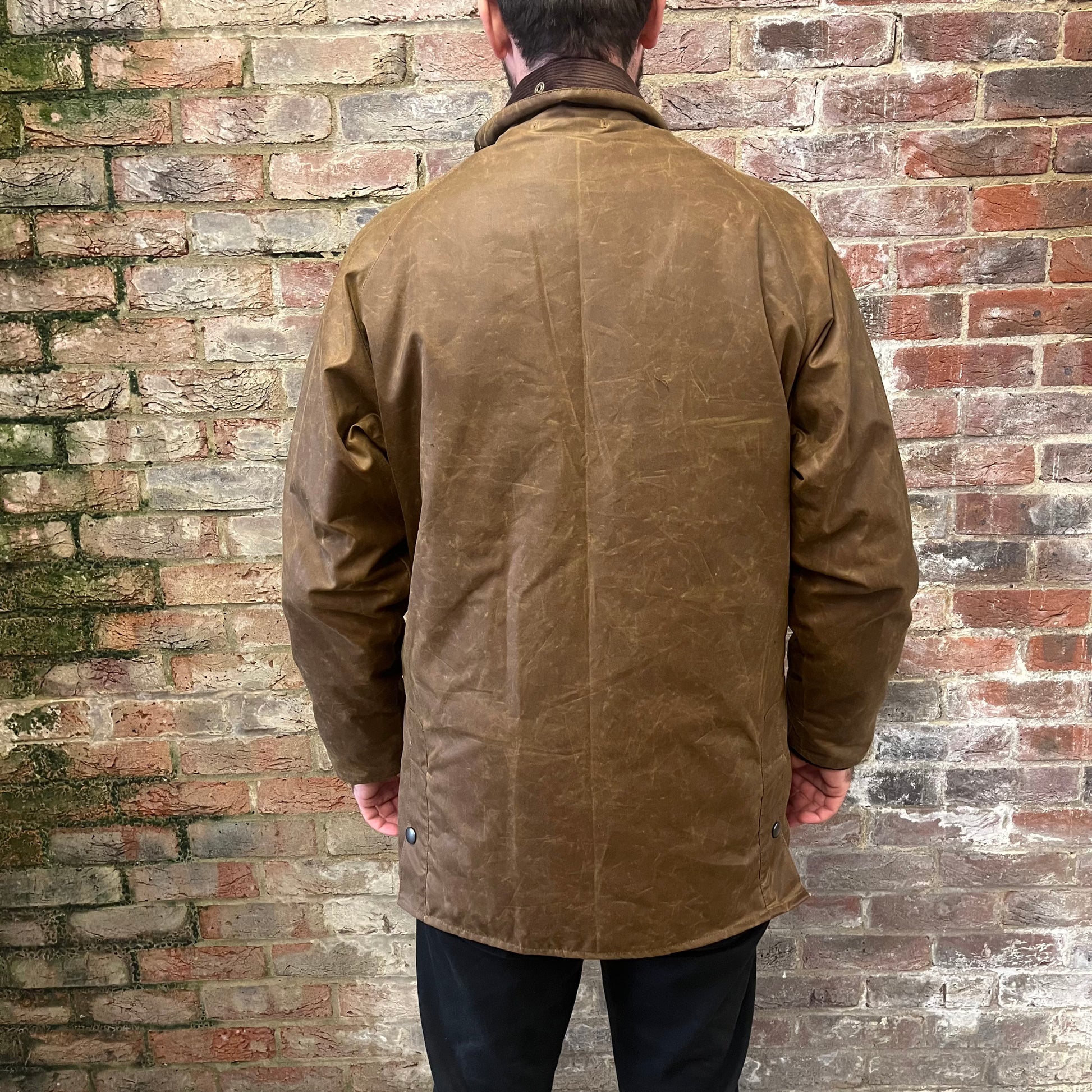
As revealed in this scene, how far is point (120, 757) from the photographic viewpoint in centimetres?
169

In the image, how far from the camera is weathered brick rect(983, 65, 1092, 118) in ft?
4.78

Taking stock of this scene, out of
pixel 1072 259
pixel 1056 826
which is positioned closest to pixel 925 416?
pixel 1072 259

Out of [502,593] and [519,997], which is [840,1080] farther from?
[502,593]

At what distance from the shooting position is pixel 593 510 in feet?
3.35

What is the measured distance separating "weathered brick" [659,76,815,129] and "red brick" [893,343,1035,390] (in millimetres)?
410

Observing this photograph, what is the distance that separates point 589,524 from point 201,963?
1305 mm

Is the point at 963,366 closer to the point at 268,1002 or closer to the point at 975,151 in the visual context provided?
the point at 975,151

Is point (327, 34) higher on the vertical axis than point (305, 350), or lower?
higher

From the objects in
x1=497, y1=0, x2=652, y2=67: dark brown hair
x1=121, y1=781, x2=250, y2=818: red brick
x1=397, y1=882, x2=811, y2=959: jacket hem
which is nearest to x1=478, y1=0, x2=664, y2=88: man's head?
x1=497, y1=0, x2=652, y2=67: dark brown hair

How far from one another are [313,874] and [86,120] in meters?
1.33

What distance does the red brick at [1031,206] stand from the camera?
4.88ft

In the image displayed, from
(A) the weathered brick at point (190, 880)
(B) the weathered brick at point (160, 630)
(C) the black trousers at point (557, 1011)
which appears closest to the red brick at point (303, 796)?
(A) the weathered brick at point (190, 880)

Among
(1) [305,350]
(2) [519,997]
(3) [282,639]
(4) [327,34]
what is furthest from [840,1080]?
(4) [327,34]

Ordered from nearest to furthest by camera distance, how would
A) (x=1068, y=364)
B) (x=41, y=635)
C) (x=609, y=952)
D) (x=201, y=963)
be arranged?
(x=609, y=952) < (x=1068, y=364) < (x=41, y=635) < (x=201, y=963)
